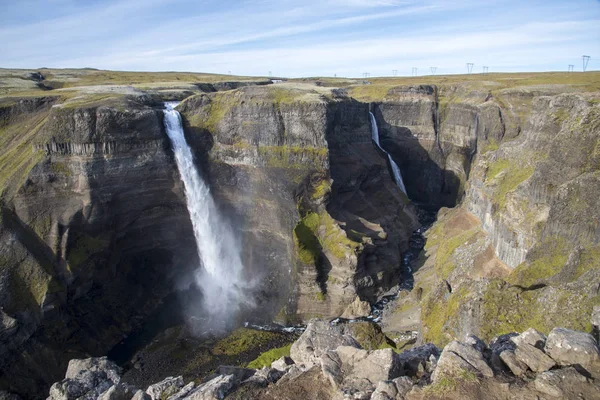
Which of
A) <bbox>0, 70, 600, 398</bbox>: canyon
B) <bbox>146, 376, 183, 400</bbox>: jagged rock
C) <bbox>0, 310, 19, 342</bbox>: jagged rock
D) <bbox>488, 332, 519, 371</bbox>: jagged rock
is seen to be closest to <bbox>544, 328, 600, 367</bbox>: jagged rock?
<bbox>488, 332, 519, 371</bbox>: jagged rock

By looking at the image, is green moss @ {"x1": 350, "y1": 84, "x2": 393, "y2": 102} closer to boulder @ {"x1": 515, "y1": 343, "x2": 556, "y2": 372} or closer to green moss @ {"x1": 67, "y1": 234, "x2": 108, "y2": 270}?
green moss @ {"x1": 67, "y1": 234, "x2": 108, "y2": 270}

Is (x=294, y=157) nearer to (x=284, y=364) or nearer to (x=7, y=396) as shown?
(x=7, y=396)

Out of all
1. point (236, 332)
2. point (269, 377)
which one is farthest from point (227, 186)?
point (269, 377)

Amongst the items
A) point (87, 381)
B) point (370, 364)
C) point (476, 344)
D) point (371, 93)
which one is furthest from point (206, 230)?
point (371, 93)

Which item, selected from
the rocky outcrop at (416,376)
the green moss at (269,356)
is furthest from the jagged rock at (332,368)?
the green moss at (269,356)

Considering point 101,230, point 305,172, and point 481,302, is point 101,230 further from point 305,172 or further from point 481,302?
point 481,302

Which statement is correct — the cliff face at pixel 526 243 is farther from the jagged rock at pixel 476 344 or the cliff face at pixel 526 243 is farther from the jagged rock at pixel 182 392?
the jagged rock at pixel 182 392

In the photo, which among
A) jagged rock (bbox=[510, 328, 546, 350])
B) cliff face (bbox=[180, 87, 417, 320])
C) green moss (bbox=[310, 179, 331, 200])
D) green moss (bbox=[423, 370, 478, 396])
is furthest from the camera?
green moss (bbox=[310, 179, 331, 200])
